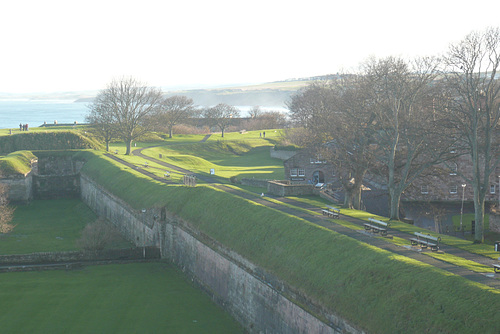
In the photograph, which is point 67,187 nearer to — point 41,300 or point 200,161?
point 200,161

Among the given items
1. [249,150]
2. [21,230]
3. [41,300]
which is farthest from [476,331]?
[249,150]

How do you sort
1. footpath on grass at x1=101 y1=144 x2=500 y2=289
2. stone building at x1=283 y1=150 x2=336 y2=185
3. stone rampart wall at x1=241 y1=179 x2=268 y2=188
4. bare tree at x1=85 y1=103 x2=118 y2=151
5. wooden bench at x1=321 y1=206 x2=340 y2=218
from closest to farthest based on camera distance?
footpath on grass at x1=101 y1=144 x2=500 y2=289, wooden bench at x1=321 y1=206 x2=340 y2=218, stone rampart wall at x1=241 y1=179 x2=268 y2=188, stone building at x1=283 y1=150 x2=336 y2=185, bare tree at x1=85 y1=103 x2=118 y2=151

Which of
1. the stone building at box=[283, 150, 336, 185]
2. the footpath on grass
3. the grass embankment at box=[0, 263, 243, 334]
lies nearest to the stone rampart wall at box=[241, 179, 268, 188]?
the footpath on grass

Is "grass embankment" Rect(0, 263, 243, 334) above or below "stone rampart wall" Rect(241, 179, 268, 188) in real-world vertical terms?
below

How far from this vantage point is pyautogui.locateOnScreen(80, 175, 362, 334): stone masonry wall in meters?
23.1

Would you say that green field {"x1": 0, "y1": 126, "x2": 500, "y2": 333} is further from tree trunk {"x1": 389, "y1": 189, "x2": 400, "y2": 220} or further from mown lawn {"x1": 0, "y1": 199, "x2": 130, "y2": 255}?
mown lawn {"x1": 0, "y1": 199, "x2": 130, "y2": 255}

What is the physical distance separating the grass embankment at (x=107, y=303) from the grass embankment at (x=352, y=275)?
12.2 feet

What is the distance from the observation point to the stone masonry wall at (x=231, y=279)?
75.9ft

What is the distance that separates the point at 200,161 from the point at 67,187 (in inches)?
724

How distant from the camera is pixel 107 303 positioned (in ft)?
104

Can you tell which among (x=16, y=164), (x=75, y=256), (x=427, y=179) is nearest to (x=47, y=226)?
(x=16, y=164)

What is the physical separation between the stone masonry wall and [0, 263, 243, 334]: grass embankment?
0.96 metres

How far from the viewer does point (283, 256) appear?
27.1m

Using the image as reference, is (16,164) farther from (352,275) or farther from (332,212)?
(352,275)
